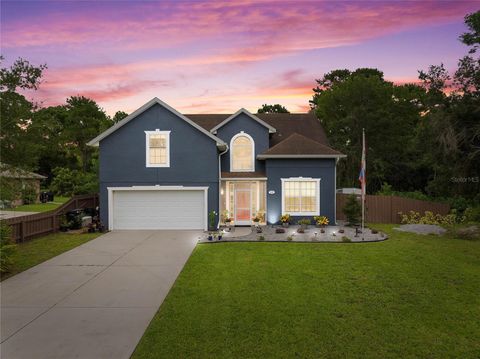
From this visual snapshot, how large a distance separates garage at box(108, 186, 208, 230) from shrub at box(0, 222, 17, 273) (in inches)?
300

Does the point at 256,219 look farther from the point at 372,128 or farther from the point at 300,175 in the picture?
the point at 372,128

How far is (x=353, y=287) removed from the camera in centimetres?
873

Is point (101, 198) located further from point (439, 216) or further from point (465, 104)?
point (465, 104)

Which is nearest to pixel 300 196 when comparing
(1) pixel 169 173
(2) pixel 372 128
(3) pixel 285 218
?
(3) pixel 285 218

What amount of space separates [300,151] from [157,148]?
809 centimetres

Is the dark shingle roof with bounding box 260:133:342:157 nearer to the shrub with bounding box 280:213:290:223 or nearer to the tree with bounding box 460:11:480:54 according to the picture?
the shrub with bounding box 280:213:290:223

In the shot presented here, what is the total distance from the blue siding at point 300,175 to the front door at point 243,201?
1335mm

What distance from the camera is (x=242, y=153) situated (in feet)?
67.7

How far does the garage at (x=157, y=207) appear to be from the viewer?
60.5ft

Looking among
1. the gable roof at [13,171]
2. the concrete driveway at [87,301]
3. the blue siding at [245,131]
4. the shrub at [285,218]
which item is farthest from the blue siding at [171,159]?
the gable roof at [13,171]

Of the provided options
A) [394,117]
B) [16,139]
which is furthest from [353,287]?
[394,117]

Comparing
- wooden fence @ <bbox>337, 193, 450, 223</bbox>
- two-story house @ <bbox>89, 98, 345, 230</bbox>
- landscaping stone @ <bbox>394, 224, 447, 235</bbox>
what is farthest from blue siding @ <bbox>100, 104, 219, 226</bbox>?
landscaping stone @ <bbox>394, 224, 447, 235</bbox>

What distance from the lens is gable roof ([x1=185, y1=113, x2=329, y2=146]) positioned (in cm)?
2291

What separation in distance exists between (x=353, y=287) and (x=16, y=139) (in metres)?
11.2
